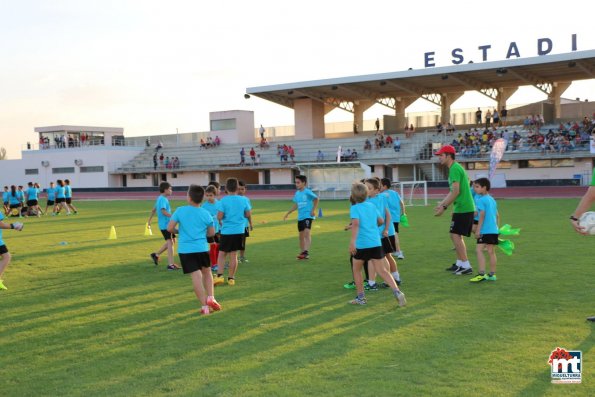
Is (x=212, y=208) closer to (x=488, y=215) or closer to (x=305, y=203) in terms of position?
(x=305, y=203)

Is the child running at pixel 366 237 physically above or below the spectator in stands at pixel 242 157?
below

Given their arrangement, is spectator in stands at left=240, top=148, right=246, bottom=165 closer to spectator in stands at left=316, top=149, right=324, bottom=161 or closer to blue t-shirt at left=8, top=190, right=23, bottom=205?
spectator in stands at left=316, top=149, right=324, bottom=161

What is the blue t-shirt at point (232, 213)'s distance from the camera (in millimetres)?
10000

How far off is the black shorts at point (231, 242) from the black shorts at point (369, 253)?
Result: 8.55 ft

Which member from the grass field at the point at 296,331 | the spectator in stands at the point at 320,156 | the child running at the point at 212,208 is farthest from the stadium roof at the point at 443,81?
the child running at the point at 212,208

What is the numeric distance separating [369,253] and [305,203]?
4.76 m

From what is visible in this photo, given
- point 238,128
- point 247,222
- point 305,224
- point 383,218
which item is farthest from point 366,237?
point 238,128

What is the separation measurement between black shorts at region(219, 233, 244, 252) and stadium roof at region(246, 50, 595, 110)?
36.5 meters

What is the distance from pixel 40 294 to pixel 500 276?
7201 millimetres

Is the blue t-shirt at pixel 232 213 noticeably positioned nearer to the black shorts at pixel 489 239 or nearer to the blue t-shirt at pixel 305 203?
the blue t-shirt at pixel 305 203

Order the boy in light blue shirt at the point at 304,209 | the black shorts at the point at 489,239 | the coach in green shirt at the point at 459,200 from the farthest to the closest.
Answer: the boy in light blue shirt at the point at 304,209 < the coach in green shirt at the point at 459,200 < the black shorts at the point at 489,239

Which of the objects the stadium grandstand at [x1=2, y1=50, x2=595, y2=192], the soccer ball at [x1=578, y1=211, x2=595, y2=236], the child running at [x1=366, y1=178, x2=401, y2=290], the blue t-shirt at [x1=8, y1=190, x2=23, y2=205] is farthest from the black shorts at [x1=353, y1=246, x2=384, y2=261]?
the stadium grandstand at [x1=2, y1=50, x2=595, y2=192]

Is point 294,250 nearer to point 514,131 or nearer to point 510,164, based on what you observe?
point 510,164

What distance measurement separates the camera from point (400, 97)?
55906 mm
